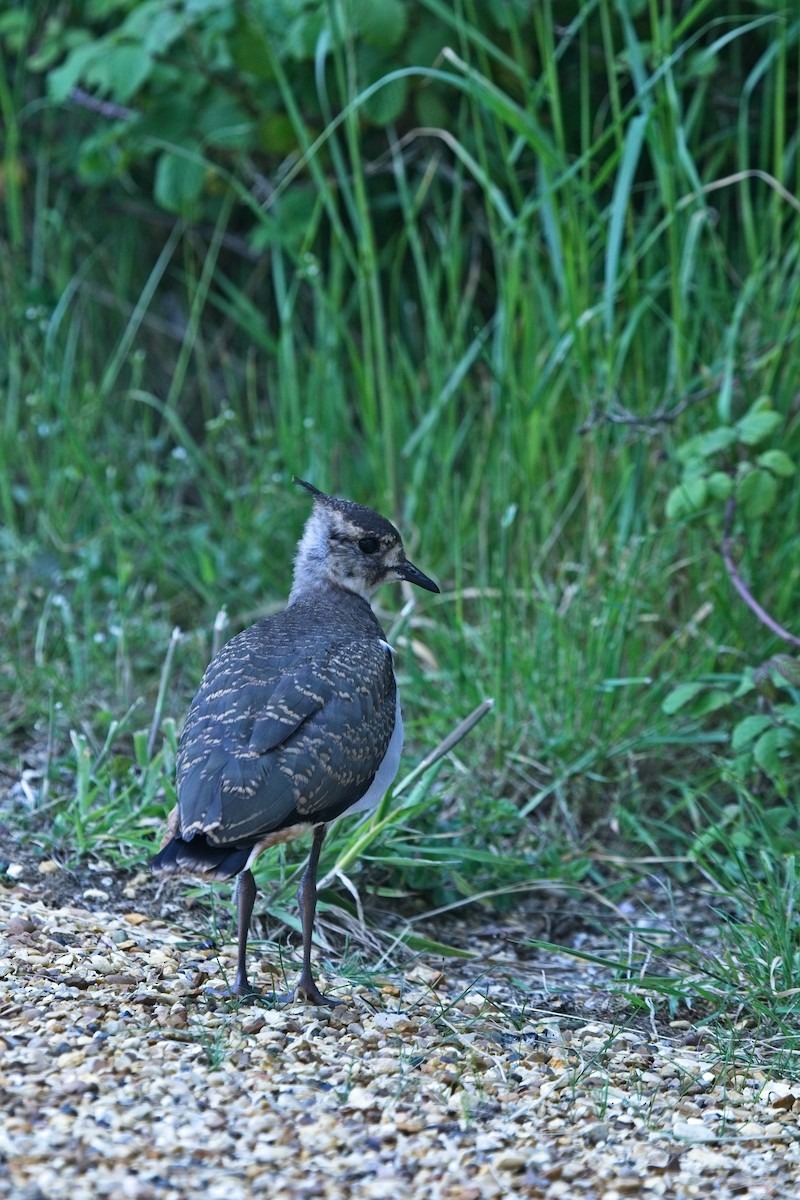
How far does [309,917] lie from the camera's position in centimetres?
350

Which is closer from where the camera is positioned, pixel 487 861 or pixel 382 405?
pixel 487 861

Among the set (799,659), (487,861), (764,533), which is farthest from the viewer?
(764,533)

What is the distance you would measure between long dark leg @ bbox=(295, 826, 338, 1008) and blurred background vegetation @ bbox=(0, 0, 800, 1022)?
15.7 inches

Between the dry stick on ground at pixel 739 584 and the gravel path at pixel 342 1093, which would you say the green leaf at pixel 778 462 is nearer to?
the dry stick on ground at pixel 739 584

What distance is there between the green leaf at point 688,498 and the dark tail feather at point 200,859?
1.87 m

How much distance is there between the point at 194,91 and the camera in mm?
6027

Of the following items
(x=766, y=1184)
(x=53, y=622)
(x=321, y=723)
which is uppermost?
(x=321, y=723)

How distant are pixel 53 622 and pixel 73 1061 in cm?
277

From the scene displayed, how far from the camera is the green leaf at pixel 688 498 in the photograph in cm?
449

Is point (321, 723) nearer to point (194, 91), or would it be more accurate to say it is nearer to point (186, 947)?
point (186, 947)

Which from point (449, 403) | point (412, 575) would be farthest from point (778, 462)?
point (449, 403)

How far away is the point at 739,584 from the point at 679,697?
419mm

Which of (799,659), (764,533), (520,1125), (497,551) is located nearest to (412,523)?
(497,551)

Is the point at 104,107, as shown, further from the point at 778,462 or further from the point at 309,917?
the point at 309,917
